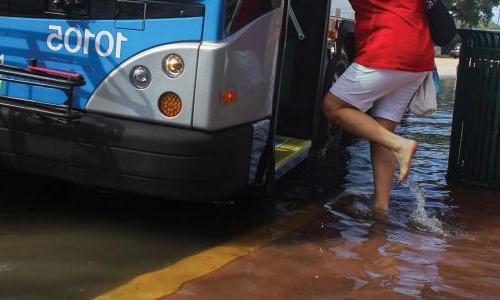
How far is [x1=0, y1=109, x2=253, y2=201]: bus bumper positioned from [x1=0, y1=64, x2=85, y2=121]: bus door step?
0.17 ft

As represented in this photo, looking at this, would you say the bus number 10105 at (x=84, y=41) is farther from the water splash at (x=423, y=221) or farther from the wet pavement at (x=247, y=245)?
the water splash at (x=423, y=221)

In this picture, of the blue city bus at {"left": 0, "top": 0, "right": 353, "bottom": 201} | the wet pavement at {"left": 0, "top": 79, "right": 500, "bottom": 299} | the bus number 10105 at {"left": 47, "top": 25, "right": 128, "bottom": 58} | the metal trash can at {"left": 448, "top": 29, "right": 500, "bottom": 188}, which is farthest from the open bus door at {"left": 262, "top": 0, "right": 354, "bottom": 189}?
the bus number 10105 at {"left": 47, "top": 25, "right": 128, "bottom": 58}

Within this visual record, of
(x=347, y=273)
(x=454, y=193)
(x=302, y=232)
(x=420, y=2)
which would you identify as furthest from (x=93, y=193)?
(x=454, y=193)

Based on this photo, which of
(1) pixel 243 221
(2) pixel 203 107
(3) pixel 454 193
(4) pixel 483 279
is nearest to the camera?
(2) pixel 203 107

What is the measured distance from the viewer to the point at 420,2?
4242mm

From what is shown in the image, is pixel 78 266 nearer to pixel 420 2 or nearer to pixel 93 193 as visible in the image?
pixel 93 193

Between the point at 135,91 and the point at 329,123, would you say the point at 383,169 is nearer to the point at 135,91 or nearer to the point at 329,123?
the point at 329,123

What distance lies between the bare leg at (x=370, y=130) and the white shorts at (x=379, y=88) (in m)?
0.06

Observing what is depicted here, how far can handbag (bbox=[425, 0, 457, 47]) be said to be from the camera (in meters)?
4.22

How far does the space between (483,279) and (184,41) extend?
6.78 feet

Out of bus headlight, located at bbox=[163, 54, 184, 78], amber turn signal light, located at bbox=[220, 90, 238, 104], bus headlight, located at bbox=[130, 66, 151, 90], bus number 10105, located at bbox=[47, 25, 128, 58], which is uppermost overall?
bus number 10105, located at bbox=[47, 25, 128, 58]

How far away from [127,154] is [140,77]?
411 millimetres

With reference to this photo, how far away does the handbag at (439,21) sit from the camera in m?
4.22

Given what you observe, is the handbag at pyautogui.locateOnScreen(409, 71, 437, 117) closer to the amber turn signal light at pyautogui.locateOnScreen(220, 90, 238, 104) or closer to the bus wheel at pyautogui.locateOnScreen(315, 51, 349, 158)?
the bus wheel at pyautogui.locateOnScreen(315, 51, 349, 158)
